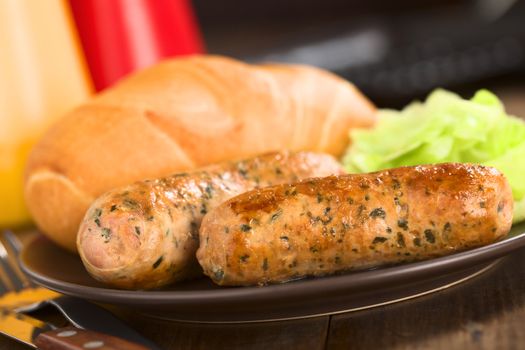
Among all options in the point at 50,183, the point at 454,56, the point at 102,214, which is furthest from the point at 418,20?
the point at 102,214

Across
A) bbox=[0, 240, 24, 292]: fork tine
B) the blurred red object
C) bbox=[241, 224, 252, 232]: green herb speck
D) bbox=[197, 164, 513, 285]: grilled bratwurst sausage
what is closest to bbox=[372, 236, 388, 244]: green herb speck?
bbox=[197, 164, 513, 285]: grilled bratwurst sausage

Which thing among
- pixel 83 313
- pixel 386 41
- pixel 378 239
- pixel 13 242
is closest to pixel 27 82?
pixel 13 242

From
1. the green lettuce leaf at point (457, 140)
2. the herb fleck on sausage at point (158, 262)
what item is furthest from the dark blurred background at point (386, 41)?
the herb fleck on sausage at point (158, 262)

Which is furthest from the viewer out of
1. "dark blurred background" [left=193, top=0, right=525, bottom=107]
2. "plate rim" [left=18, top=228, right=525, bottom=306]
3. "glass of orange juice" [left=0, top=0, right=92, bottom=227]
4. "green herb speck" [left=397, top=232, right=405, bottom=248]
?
"dark blurred background" [left=193, top=0, right=525, bottom=107]

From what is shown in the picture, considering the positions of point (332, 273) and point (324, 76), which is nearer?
point (332, 273)

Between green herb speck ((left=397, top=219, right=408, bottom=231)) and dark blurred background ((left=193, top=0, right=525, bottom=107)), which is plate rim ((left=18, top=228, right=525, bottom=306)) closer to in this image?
green herb speck ((left=397, top=219, right=408, bottom=231))

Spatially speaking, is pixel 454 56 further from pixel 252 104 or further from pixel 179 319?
pixel 179 319

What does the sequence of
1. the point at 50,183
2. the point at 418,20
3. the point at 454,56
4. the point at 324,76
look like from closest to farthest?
the point at 50,183 < the point at 324,76 < the point at 454,56 < the point at 418,20
